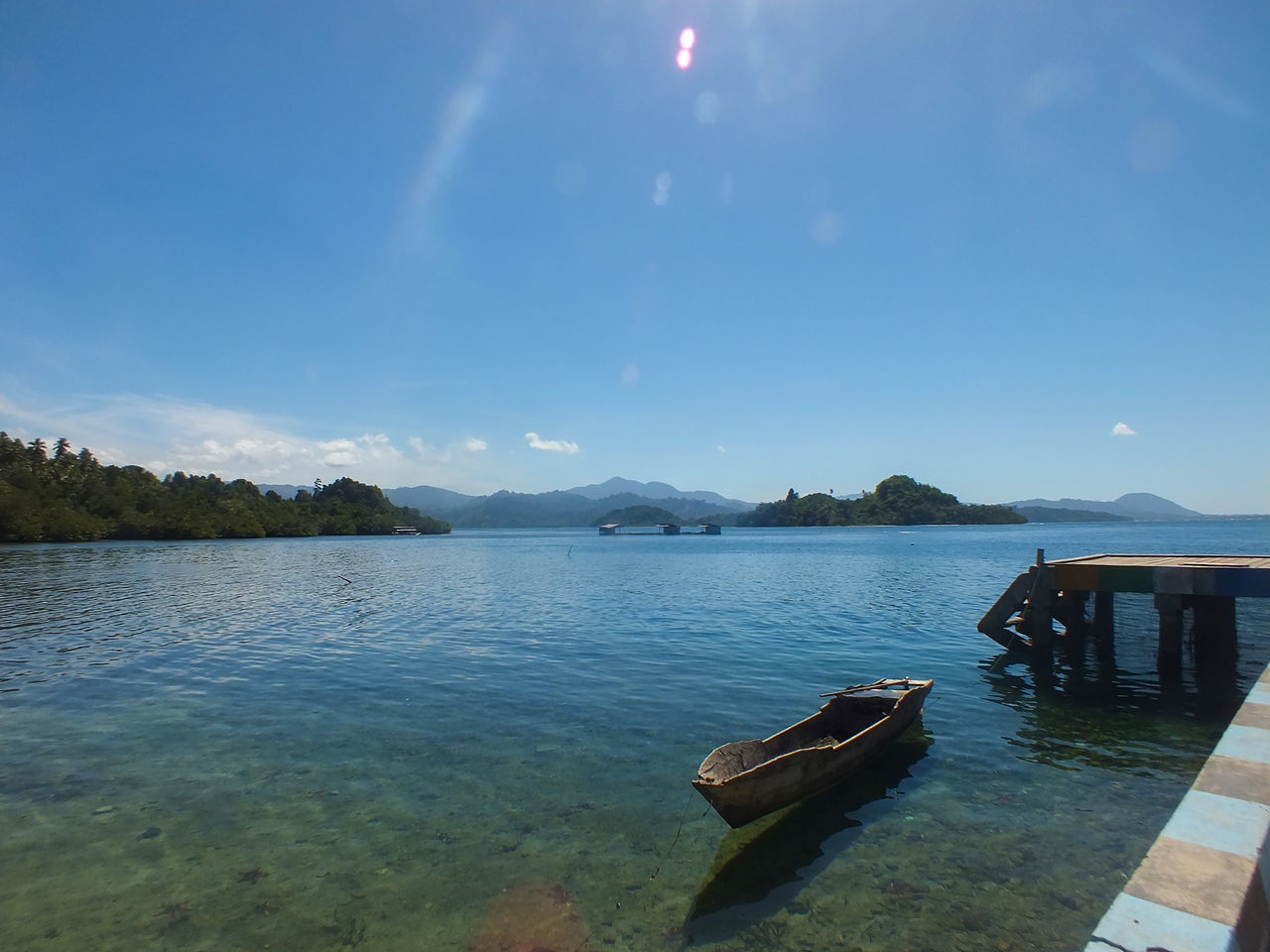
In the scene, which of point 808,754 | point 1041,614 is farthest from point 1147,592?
point 808,754

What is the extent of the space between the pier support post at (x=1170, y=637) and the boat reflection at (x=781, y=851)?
1407 centimetres

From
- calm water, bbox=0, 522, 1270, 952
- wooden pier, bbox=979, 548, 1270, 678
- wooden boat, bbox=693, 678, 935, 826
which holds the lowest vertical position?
calm water, bbox=0, 522, 1270, 952

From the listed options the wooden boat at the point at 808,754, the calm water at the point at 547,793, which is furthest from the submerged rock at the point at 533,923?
the wooden boat at the point at 808,754

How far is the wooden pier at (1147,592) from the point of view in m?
20.1

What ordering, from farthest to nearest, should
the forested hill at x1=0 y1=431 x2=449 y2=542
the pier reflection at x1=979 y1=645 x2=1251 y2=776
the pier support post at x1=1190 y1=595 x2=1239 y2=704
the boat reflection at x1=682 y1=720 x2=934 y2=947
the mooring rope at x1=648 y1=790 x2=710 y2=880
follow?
the forested hill at x1=0 y1=431 x2=449 y2=542 < the pier support post at x1=1190 y1=595 x2=1239 y2=704 < the pier reflection at x1=979 y1=645 x2=1251 y2=776 < the mooring rope at x1=648 y1=790 x2=710 y2=880 < the boat reflection at x1=682 y1=720 x2=934 y2=947

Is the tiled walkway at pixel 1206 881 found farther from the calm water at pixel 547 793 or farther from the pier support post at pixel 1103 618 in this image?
the pier support post at pixel 1103 618

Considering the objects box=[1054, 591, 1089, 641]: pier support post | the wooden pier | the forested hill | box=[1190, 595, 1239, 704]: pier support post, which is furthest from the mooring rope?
the forested hill

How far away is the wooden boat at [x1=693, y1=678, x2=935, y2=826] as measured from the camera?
10117 mm

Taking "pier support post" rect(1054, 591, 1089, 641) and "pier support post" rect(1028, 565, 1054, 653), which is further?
"pier support post" rect(1054, 591, 1089, 641)

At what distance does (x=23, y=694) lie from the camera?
20172 millimetres

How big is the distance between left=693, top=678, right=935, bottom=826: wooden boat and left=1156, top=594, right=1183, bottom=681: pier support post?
12.0m

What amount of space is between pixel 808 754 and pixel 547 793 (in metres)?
5.16

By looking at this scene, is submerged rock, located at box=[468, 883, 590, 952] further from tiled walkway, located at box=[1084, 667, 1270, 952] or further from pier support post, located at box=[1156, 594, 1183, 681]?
pier support post, located at box=[1156, 594, 1183, 681]

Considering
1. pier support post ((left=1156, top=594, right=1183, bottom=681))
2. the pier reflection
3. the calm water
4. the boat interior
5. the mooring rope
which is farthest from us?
pier support post ((left=1156, top=594, right=1183, bottom=681))
